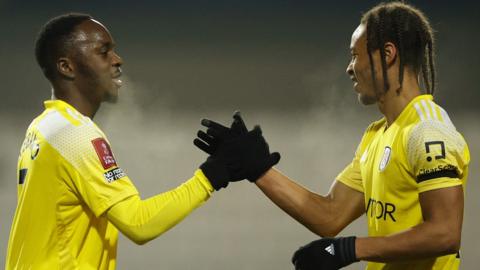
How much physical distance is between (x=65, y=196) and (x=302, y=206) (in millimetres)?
891

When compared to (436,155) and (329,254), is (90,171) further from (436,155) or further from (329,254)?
(436,155)

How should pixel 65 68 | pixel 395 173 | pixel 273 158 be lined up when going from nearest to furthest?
1. pixel 395 173
2. pixel 65 68
3. pixel 273 158

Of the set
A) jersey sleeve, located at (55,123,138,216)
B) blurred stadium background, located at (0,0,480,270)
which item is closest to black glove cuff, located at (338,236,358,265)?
jersey sleeve, located at (55,123,138,216)

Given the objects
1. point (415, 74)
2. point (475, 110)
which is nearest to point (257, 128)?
point (415, 74)

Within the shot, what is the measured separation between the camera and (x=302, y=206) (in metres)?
2.19

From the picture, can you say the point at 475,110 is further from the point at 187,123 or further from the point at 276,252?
the point at 187,123

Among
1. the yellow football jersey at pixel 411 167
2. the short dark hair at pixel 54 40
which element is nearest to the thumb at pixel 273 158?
the yellow football jersey at pixel 411 167

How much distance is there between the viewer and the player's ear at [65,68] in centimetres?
184

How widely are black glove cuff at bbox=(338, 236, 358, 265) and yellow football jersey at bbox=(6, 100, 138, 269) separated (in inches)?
23.6

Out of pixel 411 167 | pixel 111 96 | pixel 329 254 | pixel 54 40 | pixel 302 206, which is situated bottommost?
pixel 329 254

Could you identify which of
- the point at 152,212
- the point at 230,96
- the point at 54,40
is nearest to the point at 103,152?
the point at 152,212

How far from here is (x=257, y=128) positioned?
214 centimetres

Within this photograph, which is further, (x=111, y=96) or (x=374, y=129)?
(x=374, y=129)

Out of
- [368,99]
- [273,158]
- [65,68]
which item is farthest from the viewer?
[273,158]
